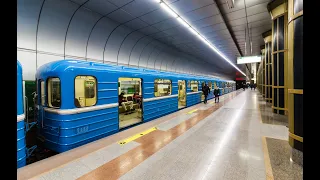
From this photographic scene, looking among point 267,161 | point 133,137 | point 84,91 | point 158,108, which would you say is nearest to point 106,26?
point 84,91

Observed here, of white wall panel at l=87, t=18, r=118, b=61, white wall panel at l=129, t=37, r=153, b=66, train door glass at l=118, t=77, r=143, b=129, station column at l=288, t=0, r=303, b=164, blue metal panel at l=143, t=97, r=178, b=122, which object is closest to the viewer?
station column at l=288, t=0, r=303, b=164

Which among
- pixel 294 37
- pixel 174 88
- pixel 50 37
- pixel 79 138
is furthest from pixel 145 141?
pixel 50 37

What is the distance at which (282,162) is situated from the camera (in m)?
2.85

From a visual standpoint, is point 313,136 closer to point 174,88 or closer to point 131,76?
point 131,76

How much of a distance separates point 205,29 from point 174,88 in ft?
14.0

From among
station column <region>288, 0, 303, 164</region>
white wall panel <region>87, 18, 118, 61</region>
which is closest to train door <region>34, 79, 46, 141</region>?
white wall panel <region>87, 18, 118, 61</region>

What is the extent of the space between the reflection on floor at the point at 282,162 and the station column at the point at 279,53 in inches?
172

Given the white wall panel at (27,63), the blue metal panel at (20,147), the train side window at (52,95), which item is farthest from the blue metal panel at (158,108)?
the white wall panel at (27,63)

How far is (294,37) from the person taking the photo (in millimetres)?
3129

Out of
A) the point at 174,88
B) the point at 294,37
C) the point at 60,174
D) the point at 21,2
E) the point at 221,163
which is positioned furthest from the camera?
the point at 174,88

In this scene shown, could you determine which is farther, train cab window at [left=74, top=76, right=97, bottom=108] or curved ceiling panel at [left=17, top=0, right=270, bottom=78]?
train cab window at [left=74, top=76, right=97, bottom=108]

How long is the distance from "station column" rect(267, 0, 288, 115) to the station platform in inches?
135

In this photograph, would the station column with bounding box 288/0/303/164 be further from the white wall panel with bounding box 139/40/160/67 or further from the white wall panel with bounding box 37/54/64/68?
the white wall panel with bounding box 139/40/160/67

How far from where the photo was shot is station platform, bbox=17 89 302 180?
2.58 metres
